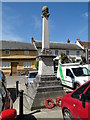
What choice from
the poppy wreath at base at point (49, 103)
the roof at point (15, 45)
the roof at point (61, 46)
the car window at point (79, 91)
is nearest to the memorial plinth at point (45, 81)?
the poppy wreath at base at point (49, 103)

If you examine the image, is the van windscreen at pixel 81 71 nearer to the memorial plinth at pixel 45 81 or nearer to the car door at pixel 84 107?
the memorial plinth at pixel 45 81

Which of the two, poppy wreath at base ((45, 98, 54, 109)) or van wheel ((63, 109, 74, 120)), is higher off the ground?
van wheel ((63, 109, 74, 120))

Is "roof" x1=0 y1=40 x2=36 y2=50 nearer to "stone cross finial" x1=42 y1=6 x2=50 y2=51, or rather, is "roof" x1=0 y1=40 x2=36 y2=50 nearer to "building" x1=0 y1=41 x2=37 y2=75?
"building" x1=0 y1=41 x2=37 y2=75

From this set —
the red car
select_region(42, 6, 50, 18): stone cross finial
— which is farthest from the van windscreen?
the red car

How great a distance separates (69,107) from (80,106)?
1.81 feet

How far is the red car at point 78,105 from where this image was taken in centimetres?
290

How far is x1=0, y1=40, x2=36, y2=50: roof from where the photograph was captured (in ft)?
90.2

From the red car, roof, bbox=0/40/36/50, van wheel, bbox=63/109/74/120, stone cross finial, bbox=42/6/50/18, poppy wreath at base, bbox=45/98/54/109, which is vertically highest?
roof, bbox=0/40/36/50

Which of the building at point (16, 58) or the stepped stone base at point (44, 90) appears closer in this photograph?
the stepped stone base at point (44, 90)

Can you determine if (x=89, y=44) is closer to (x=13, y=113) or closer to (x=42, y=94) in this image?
(x=42, y=94)

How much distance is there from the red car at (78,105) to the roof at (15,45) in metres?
25.2

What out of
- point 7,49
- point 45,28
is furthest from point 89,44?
point 45,28

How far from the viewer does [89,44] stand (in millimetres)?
35781

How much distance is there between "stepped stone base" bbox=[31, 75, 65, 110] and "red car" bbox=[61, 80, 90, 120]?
71.4 inches
